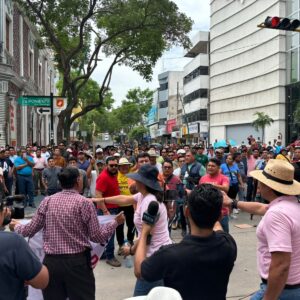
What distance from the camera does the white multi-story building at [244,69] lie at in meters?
39.4

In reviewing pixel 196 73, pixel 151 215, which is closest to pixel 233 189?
→ pixel 151 215

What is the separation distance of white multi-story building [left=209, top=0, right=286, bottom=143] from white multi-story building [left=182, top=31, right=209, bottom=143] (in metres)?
2.83

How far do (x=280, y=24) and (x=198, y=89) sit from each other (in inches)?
1830

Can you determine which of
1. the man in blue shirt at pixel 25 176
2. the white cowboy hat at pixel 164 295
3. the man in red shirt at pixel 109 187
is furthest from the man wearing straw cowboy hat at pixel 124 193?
the man in blue shirt at pixel 25 176

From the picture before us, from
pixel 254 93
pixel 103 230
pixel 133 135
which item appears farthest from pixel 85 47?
pixel 133 135

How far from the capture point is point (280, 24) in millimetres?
10695

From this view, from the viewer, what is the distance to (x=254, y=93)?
44125 millimetres

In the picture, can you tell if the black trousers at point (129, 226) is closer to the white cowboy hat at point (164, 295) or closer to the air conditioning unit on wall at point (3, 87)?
the white cowboy hat at point (164, 295)

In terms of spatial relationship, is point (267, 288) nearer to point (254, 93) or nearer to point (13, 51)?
point (13, 51)

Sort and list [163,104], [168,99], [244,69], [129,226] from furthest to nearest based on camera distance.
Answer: [163,104] → [168,99] → [244,69] → [129,226]

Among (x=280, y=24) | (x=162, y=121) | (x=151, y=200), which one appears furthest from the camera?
(x=162, y=121)

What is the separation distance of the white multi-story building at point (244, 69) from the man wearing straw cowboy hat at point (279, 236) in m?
38.5

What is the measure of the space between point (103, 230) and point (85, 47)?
19980 millimetres

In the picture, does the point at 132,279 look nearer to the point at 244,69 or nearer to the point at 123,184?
the point at 123,184
